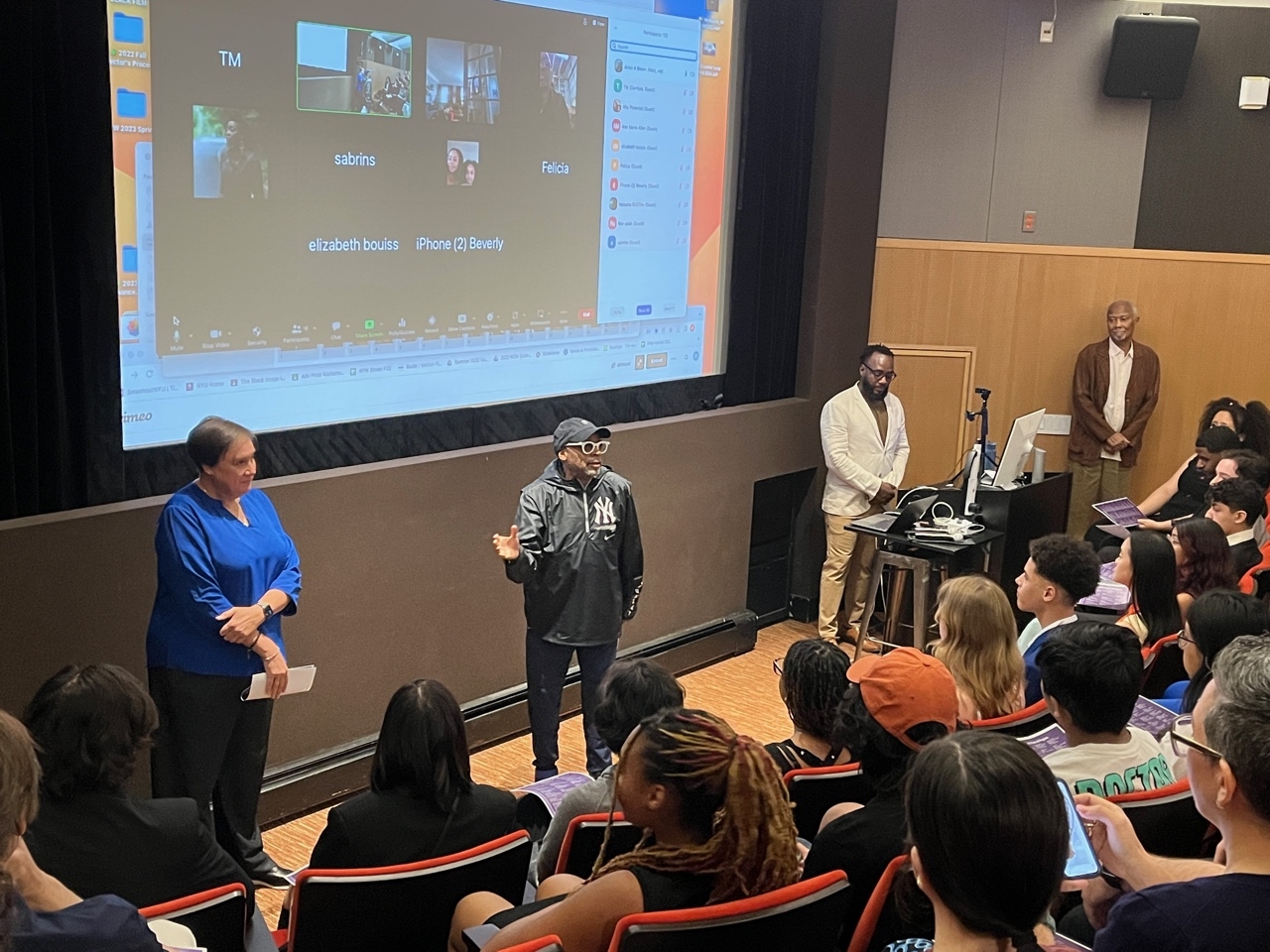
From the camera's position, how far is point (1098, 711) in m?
2.66

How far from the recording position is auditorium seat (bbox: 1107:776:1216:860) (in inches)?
96.5

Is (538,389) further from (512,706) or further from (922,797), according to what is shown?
(922,797)

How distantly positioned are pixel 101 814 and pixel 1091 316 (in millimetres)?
6766

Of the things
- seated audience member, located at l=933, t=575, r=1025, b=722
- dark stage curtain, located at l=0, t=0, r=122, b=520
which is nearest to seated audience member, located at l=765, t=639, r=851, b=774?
seated audience member, located at l=933, t=575, r=1025, b=722

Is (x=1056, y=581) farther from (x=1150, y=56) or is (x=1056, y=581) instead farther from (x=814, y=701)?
(x=1150, y=56)

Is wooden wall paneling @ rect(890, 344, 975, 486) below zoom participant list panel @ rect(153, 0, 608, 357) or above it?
below

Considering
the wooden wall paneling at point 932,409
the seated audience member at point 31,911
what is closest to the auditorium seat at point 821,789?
the seated audience member at point 31,911

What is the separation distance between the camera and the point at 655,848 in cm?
204

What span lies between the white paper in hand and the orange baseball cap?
5.93ft

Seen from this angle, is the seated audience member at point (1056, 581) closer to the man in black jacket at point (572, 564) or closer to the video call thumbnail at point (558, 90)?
the man in black jacket at point (572, 564)

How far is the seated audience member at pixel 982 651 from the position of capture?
11.3ft

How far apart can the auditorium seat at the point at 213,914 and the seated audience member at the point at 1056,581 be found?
96.7 inches

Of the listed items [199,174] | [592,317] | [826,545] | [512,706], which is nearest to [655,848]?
[199,174]

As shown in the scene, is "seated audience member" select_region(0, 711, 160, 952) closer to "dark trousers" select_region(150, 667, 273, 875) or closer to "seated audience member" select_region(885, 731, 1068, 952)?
"seated audience member" select_region(885, 731, 1068, 952)
